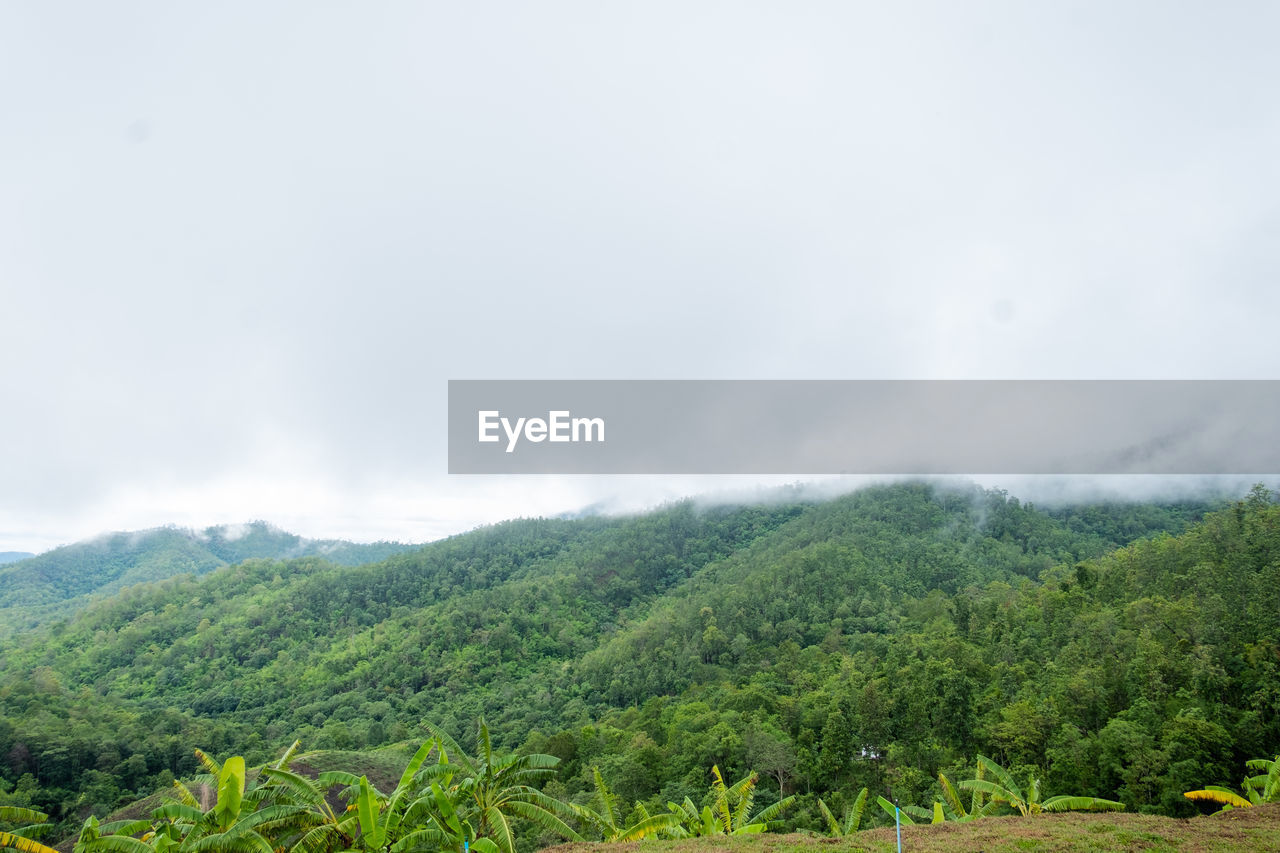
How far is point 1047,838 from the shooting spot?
12.0 meters

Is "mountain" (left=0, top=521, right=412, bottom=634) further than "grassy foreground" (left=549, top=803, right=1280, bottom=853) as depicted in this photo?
Yes

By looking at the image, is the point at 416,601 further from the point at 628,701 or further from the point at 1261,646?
the point at 1261,646

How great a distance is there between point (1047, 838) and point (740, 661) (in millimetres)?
55387

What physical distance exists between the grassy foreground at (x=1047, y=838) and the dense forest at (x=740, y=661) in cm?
631

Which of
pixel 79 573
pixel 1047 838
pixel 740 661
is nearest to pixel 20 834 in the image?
pixel 1047 838

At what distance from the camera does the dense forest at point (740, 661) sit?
1161 inches

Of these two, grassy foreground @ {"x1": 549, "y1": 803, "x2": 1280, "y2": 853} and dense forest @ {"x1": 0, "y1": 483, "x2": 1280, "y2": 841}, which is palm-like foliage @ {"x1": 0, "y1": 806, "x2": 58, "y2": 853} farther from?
grassy foreground @ {"x1": 549, "y1": 803, "x2": 1280, "y2": 853}

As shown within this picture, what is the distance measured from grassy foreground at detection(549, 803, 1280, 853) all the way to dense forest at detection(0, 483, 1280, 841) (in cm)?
631

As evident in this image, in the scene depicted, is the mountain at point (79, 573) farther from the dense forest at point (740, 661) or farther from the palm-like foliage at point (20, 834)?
the palm-like foliage at point (20, 834)

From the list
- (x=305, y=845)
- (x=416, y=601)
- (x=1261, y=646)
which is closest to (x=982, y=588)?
(x=1261, y=646)

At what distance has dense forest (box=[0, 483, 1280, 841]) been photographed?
29.5 metres

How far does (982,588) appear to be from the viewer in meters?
71.8

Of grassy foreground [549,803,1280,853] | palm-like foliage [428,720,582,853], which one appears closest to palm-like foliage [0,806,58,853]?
palm-like foliage [428,720,582,853]

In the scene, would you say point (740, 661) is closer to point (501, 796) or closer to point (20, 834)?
point (501, 796)
